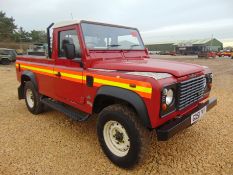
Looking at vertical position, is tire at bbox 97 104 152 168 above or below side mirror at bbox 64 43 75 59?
below

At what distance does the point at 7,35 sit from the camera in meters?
42.2

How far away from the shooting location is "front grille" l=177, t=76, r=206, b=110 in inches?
132

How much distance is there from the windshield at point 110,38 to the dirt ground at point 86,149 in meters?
1.72

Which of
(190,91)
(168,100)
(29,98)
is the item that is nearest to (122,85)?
(168,100)

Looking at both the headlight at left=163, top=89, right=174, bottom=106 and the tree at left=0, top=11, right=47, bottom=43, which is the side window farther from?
the tree at left=0, top=11, right=47, bottom=43

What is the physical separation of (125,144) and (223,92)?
588cm

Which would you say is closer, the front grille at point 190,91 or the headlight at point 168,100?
the headlight at point 168,100

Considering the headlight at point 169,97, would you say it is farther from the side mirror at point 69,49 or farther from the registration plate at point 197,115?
the side mirror at point 69,49

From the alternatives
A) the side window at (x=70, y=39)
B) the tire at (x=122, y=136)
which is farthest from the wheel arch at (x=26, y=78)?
the tire at (x=122, y=136)

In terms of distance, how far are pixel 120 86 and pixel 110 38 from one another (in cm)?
146

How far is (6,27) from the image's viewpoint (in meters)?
42.5

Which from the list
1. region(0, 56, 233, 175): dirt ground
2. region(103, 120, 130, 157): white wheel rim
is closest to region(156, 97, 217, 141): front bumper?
region(103, 120, 130, 157): white wheel rim

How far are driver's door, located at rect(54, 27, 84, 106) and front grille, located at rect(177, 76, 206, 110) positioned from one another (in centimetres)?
167

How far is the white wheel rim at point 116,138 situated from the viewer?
3618 mm
